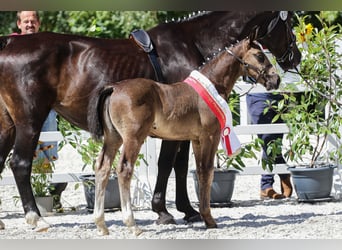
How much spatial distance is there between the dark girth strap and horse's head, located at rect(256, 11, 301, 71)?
2.98 feet

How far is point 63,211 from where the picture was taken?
674cm

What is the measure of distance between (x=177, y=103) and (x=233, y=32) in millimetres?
1079

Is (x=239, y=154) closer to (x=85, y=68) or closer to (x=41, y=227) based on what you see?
(x=85, y=68)

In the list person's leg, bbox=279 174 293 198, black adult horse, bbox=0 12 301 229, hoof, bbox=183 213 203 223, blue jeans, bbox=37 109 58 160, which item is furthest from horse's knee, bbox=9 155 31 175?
person's leg, bbox=279 174 293 198

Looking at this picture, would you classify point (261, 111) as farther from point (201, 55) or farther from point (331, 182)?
point (201, 55)

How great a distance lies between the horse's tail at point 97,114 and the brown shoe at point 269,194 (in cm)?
278

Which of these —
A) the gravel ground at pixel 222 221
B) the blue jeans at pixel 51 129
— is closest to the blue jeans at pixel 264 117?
the gravel ground at pixel 222 221

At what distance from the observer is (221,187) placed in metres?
6.66

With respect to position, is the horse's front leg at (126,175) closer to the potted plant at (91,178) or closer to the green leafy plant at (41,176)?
the potted plant at (91,178)

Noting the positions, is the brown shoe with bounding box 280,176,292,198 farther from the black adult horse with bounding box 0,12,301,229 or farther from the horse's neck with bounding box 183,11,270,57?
the horse's neck with bounding box 183,11,270,57

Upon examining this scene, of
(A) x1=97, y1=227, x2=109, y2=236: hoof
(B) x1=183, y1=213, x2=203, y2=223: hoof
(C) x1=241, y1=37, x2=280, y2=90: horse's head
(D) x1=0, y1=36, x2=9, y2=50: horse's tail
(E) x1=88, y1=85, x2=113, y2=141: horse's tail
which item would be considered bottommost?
(B) x1=183, y1=213, x2=203, y2=223: hoof

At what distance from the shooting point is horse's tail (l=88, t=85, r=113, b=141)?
4844mm
